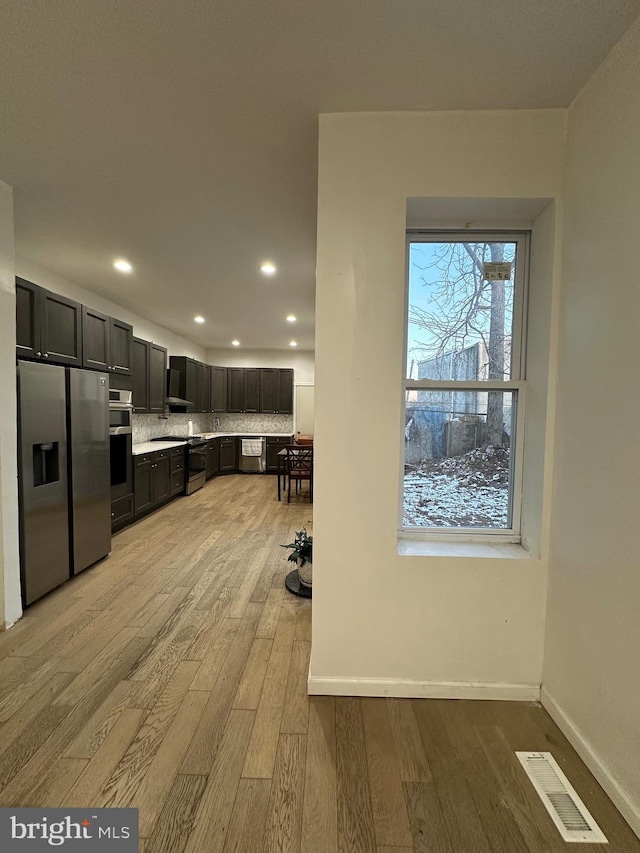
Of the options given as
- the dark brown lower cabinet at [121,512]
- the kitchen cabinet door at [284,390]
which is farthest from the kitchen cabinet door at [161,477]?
the kitchen cabinet door at [284,390]

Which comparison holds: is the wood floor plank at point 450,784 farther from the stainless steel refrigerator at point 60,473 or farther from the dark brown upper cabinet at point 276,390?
the dark brown upper cabinet at point 276,390

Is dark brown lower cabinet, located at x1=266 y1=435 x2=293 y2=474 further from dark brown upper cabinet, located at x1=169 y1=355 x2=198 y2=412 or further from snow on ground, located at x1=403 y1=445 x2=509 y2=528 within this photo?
snow on ground, located at x1=403 y1=445 x2=509 y2=528

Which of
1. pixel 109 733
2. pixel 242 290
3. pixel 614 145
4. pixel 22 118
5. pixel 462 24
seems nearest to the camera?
pixel 462 24

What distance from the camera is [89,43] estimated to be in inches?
47.6

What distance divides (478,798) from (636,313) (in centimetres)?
172

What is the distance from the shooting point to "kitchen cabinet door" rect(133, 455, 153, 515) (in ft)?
13.0

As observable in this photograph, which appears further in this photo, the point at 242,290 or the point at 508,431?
the point at 242,290

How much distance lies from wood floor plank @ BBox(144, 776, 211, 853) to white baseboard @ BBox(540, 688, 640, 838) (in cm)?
140

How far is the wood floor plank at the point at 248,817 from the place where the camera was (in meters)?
1.04

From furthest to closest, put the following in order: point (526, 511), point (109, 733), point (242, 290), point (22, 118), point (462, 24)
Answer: point (242, 290), point (526, 511), point (22, 118), point (109, 733), point (462, 24)

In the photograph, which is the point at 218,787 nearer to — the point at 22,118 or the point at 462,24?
the point at 462,24

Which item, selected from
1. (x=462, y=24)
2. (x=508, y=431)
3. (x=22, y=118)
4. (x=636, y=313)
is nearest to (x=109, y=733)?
(x=508, y=431)

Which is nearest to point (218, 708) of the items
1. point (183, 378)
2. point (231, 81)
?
point (231, 81)

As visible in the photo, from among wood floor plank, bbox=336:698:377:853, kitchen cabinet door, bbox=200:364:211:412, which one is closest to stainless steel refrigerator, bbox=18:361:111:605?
wood floor plank, bbox=336:698:377:853
